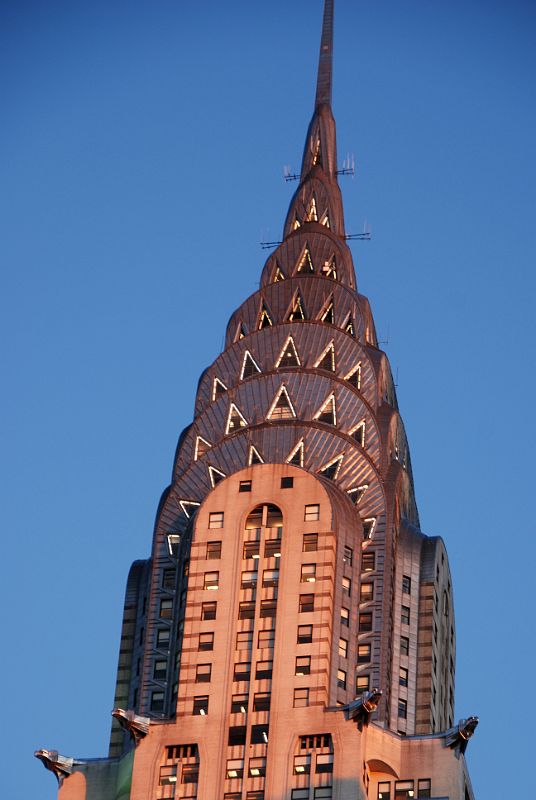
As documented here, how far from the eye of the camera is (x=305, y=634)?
7741 inches

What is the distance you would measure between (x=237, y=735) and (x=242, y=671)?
6.37m

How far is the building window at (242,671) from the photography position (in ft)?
639

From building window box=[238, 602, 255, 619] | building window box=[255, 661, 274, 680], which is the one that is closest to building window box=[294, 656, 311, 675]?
building window box=[255, 661, 274, 680]

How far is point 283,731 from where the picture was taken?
190250 millimetres

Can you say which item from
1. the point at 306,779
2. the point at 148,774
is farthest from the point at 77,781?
the point at 306,779

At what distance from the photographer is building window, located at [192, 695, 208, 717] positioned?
193m

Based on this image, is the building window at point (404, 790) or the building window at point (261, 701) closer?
the building window at point (261, 701)

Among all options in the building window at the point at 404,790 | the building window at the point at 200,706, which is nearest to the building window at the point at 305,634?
the building window at the point at 200,706

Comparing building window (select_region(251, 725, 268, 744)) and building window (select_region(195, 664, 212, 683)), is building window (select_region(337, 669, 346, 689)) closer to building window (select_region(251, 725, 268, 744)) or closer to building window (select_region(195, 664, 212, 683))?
building window (select_region(251, 725, 268, 744))

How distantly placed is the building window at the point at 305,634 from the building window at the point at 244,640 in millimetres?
4081

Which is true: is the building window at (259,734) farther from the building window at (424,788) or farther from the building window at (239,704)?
the building window at (424,788)

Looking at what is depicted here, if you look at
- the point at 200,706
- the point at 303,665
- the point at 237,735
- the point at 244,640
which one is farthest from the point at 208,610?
the point at 237,735

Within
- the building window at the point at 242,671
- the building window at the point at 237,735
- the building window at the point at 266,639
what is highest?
the building window at the point at 266,639

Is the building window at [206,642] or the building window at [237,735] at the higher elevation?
the building window at [206,642]
